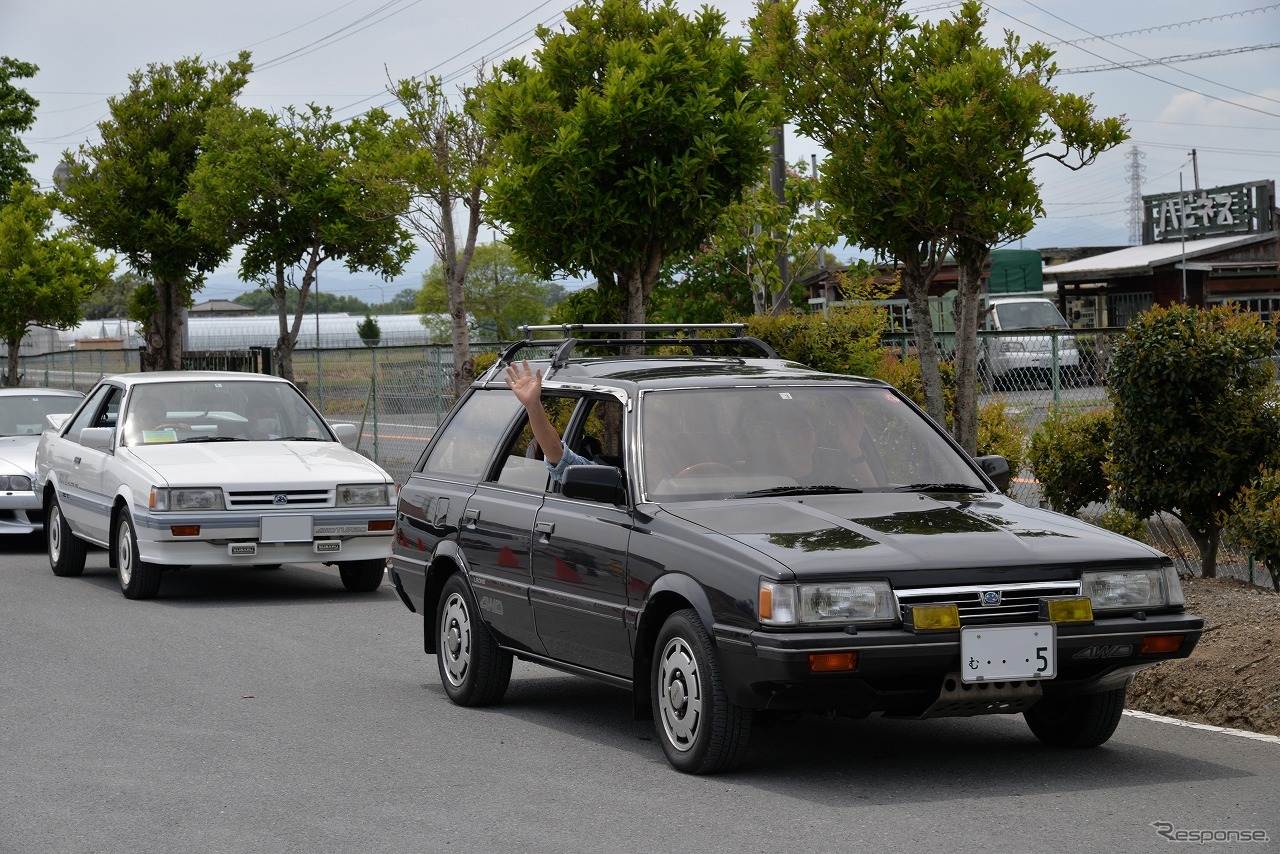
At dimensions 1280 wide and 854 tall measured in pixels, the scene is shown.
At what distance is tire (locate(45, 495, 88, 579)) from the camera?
13266mm

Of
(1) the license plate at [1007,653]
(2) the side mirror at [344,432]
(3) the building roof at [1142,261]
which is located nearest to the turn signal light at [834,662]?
(1) the license plate at [1007,653]

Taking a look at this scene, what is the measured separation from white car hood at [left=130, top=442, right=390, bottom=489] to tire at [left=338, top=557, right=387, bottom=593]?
710 mm

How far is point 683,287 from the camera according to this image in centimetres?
2712

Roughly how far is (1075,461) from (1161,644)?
5854mm

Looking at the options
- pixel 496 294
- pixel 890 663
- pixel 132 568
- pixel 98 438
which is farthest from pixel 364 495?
pixel 496 294

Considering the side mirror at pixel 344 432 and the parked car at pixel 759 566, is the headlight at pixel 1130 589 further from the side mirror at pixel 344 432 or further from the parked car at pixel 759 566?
the side mirror at pixel 344 432

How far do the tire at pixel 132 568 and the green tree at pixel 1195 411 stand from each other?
6759 mm

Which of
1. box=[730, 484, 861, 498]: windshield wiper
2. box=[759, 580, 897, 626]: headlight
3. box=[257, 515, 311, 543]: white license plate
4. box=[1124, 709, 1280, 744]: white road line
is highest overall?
box=[730, 484, 861, 498]: windshield wiper

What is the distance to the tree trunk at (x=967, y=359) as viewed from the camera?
1165cm

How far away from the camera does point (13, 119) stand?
143 ft

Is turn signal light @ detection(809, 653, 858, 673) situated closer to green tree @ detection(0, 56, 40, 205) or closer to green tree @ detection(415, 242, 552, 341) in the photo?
green tree @ detection(0, 56, 40, 205)

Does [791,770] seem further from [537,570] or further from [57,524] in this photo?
[57,524]

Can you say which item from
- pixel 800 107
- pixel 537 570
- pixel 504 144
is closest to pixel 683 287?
pixel 504 144

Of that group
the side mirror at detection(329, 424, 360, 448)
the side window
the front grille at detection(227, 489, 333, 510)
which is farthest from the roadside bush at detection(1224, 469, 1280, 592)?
the side window
